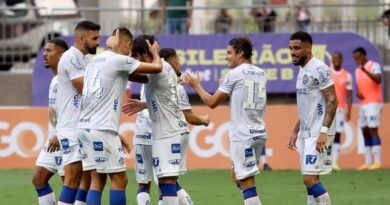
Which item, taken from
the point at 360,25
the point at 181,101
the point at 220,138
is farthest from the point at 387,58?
the point at 181,101

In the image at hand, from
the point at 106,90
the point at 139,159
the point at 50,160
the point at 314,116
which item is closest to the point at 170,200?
the point at 139,159

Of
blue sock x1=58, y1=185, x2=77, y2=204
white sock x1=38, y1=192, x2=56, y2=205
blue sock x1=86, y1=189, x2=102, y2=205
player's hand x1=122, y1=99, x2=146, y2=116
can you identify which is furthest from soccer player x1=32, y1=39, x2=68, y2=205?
blue sock x1=86, y1=189, x2=102, y2=205

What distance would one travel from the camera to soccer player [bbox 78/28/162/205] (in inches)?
523

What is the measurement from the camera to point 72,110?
14195 mm

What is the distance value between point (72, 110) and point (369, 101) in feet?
35.6

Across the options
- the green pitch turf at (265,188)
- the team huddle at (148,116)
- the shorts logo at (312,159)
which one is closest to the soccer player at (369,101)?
the green pitch turf at (265,188)

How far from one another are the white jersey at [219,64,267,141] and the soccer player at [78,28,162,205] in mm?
1362

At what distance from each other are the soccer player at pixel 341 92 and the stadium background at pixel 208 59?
22.5 inches

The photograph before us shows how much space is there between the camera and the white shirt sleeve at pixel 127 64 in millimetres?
13258

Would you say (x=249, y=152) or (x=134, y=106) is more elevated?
(x=134, y=106)

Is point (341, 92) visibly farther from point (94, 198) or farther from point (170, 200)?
point (94, 198)

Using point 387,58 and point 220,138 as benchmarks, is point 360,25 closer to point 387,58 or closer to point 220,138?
point 387,58

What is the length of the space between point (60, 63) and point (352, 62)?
12049 millimetres

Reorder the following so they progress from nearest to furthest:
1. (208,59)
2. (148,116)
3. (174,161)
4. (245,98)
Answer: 1. (174,161)
2. (245,98)
3. (148,116)
4. (208,59)
